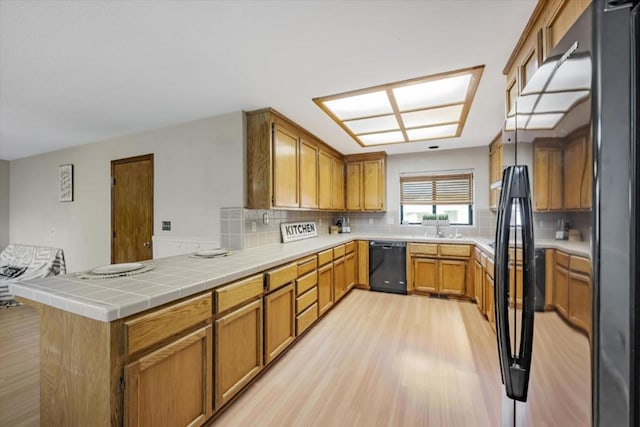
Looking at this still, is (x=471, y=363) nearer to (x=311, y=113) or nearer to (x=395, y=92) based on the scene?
(x=395, y=92)

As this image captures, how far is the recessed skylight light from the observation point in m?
2.15

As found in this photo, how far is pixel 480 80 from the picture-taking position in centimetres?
210

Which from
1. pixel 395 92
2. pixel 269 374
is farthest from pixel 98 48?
pixel 269 374

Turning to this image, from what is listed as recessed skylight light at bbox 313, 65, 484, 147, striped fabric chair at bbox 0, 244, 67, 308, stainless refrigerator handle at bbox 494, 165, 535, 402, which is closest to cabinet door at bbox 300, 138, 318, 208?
recessed skylight light at bbox 313, 65, 484, 147

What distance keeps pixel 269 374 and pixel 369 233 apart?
320 centimetres

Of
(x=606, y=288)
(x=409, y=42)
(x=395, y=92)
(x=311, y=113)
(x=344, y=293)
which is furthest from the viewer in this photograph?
(x=344, y=293)

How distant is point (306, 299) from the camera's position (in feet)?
8.65

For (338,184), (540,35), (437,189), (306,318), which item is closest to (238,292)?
(306,318)

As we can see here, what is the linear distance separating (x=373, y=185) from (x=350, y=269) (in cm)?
156

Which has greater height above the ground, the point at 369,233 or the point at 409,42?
the point at 409,42

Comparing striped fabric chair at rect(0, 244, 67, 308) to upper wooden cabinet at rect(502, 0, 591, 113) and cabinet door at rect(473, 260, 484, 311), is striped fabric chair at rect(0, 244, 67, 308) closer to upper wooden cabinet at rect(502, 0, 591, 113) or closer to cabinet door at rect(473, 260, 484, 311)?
upper wooden cabinet at rect(502, 0, 591, 113)

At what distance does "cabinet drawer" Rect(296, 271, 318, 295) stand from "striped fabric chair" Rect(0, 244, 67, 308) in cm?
363

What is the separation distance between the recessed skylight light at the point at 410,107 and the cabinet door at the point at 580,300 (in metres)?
1.85

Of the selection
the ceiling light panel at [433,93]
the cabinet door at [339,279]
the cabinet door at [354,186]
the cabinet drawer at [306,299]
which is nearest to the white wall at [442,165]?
the cabinet door at [354,186]
